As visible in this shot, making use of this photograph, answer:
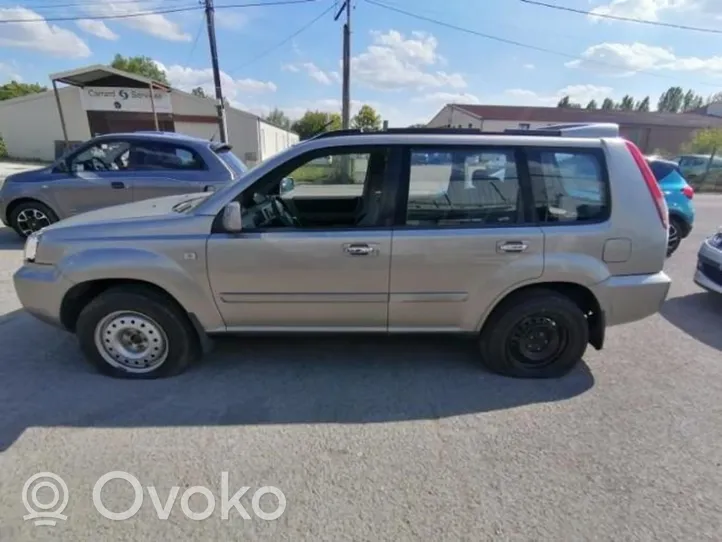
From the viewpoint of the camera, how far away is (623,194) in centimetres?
291

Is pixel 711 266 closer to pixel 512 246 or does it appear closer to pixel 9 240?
pixel 512 246

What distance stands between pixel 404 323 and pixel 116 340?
2.11 meters

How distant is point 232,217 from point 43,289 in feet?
4.96

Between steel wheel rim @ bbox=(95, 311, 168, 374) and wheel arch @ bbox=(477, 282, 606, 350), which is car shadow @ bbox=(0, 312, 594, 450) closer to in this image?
steel wheel rim @ bbox=(95, 311, 168, 374)

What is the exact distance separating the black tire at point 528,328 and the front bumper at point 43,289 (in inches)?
120

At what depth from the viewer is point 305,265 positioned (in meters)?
2.87

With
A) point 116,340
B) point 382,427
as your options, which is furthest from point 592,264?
point 116,340

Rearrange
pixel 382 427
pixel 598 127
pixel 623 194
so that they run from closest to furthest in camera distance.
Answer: pixel 382 427
pixel 623 194
pixel 598 127

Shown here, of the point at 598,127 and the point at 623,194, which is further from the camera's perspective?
the point at 598,127

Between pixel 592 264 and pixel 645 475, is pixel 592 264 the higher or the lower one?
the higher one

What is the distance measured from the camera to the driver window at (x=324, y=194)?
9.71 feet

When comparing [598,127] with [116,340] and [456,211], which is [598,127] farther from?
[116,340]

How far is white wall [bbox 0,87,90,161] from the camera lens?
26.7 m

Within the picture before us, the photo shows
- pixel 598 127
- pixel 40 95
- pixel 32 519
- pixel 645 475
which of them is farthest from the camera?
pixel 40 95
